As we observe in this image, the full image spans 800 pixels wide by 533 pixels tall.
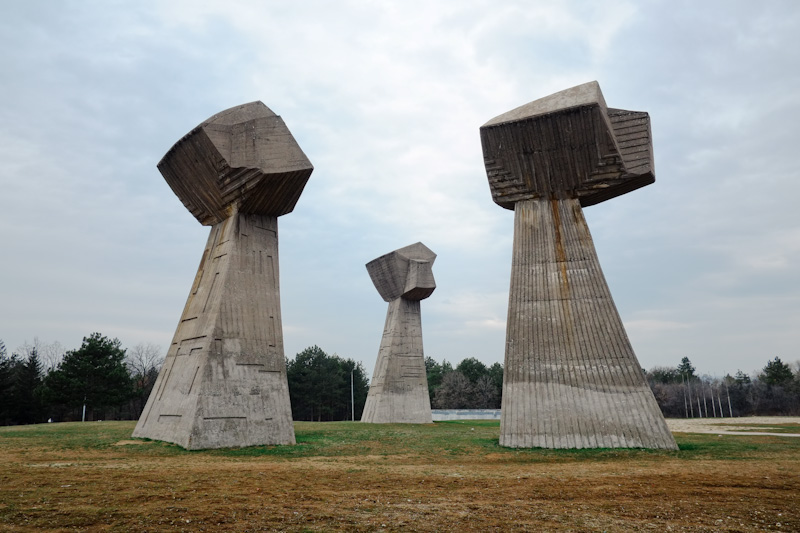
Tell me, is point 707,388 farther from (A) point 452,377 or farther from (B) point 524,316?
(B) point 524,316

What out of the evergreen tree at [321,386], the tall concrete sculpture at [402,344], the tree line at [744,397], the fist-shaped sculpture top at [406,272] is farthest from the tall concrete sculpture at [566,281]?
the tree line at [744,397]

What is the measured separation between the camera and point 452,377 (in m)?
53.8

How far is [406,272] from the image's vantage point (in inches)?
1145

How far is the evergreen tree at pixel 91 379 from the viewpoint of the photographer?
3219 centimetres

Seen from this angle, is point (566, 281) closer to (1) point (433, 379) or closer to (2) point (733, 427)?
(2) point (733, 427)

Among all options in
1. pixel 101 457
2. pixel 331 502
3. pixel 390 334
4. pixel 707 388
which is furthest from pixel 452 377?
pixel 331 502

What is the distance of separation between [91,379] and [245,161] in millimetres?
27056

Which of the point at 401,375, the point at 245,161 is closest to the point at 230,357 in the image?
the point at 245,161

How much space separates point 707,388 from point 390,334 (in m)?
60.6

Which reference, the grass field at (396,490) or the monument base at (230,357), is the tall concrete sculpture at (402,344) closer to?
the monument base at (230,357)

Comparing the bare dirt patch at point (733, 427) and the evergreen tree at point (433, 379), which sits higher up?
the evergreen tree at point (433, 379)

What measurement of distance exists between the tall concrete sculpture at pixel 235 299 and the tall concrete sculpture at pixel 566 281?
238 inches

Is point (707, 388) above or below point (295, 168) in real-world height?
below

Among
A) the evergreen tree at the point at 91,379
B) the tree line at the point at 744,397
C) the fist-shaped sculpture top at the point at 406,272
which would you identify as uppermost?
the fist-shaped sculpture top at the point at 406,272
